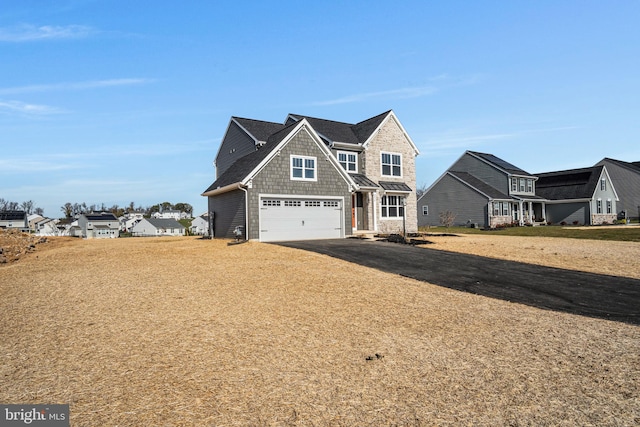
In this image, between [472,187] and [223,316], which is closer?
[223,316]

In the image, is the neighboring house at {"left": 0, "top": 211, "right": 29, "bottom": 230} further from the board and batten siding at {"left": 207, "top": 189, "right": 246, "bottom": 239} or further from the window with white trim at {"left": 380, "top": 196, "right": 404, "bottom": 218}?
the window with white trim at {"left": 380, "top": 196, "right": 404, "bottom": 218}

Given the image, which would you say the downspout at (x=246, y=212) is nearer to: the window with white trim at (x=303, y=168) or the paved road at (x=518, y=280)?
the window with white trim at (x=303, y=168)

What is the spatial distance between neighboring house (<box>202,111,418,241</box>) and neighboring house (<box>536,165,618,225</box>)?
25960mm

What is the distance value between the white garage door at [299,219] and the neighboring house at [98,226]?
63911mm

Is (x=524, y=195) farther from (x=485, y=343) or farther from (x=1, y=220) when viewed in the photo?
(x=1, y=220)

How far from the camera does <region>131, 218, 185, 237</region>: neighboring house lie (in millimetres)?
81750

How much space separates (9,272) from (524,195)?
4655cm

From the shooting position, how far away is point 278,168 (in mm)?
21172

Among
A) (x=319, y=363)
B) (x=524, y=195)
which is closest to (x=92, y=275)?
(x=319, y=363)

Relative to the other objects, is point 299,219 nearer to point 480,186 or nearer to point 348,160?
point 348,160

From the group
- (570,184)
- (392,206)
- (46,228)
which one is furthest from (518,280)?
(46,228)

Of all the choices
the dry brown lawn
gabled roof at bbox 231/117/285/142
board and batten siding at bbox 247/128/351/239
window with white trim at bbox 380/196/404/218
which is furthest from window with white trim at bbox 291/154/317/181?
the dry brown lawn

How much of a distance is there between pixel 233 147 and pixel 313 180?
413 inches

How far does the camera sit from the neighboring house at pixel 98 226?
72812 mm
